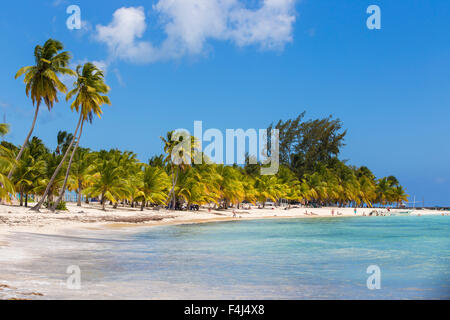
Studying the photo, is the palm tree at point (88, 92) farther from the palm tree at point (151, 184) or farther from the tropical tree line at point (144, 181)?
the palm tree at point (151, 184)

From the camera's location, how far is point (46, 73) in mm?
25875

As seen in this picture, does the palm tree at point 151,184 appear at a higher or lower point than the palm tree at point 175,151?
lower

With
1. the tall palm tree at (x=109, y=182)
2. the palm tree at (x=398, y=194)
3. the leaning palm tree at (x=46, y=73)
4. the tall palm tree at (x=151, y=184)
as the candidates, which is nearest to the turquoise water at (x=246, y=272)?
the leaning palm tree at (x=46, y=73)

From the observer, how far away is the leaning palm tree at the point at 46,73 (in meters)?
26.2

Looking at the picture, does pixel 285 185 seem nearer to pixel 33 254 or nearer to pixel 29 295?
pixel 33 254

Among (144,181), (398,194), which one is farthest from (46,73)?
(398,194)

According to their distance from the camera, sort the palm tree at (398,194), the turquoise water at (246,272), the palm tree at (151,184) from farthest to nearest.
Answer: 1. the palm tree at (398,194)
2. the palm tree at (151,184)
3. the turquoise water at (246,272)

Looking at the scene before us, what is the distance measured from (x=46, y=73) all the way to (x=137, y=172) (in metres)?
18.6

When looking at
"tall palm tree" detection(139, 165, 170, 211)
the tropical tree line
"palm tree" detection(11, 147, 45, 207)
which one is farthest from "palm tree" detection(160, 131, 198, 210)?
"palm tree" detection(11, 147, 45, 207)

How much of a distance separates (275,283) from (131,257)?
18.1ft

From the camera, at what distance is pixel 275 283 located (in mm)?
9914

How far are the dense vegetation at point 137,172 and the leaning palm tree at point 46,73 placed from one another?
0.06 m

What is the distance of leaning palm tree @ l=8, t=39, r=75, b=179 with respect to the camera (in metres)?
26.2
